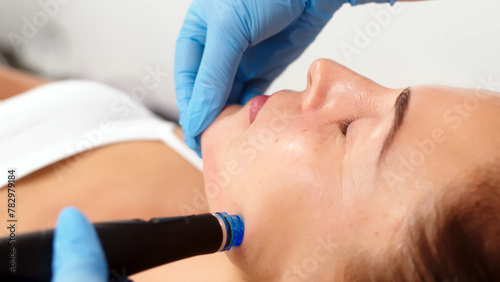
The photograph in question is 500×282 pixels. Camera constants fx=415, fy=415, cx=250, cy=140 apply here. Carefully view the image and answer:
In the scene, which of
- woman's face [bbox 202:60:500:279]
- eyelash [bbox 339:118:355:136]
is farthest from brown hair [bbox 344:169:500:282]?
eyelash [bbox 339:118:355:136]

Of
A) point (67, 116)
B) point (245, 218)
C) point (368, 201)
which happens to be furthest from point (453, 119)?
point (67, 116)

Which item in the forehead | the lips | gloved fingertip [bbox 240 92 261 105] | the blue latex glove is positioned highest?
the blue latex glove

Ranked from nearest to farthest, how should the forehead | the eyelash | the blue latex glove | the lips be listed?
the forehead → the eyelash → the lips → the blue latex glove

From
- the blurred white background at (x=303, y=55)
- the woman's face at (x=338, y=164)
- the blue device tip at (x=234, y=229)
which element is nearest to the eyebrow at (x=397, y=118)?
the woman's face at (x=338, y=164)

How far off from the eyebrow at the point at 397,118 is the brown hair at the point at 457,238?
93 mm

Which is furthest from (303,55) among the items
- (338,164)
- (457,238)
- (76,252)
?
(76,252)

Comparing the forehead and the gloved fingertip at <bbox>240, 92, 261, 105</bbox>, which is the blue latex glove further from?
the forehead

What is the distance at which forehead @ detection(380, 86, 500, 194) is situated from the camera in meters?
0.57

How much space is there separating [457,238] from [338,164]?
191mm

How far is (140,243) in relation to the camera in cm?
55

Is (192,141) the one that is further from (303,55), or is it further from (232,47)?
(303,55)

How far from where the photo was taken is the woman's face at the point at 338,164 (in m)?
0.58

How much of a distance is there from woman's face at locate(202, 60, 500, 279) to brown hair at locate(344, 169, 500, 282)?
22mm

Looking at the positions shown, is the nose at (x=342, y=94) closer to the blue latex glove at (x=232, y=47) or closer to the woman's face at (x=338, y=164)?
the woman's face at (x=338, y=164)
